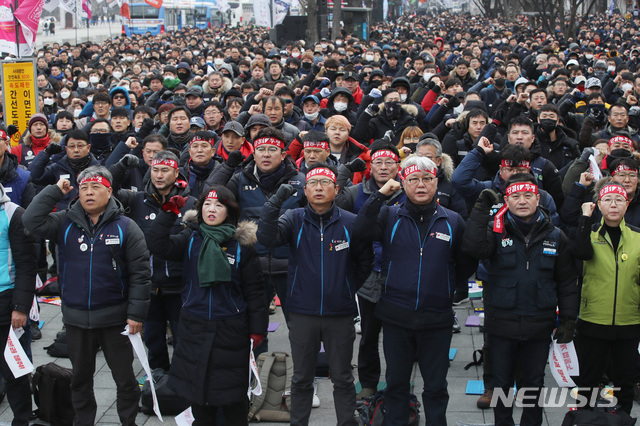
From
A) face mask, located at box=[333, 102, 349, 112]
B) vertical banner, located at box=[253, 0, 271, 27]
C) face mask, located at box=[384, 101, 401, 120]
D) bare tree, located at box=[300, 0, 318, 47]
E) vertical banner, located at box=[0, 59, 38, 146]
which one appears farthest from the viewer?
bare tree, located at box=[300, 0, 318, 47]

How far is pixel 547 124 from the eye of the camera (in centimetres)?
816

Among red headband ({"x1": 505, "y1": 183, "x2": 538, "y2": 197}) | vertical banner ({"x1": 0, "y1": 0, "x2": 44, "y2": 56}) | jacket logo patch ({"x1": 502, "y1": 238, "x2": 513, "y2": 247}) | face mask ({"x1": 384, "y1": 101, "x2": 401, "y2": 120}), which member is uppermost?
vertical banner ({"x1": 0, "y1": 0, "x2": 44, "y2": 56})

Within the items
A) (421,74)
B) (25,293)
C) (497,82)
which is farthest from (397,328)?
(421,74)

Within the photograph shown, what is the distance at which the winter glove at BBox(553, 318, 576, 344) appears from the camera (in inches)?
205

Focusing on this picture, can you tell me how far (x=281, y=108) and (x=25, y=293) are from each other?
418 cm

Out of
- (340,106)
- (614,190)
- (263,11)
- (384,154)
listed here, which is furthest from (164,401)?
(263,11)

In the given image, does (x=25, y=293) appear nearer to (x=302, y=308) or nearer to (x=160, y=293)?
(x=160, y=293)

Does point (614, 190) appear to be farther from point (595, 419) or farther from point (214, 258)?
point (214, 258)

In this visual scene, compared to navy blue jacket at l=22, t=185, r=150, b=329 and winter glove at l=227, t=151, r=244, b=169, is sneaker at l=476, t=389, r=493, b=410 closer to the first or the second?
navy blue jacket at l=22, t=185, r=150, b=329

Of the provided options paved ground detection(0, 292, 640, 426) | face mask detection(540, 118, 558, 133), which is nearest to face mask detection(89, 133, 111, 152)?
paved ground detection(0, 292, 640, 426)

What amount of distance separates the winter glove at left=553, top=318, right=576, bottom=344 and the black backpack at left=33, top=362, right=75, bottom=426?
12.3 ft

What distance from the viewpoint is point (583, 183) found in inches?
234

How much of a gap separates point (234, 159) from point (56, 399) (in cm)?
249

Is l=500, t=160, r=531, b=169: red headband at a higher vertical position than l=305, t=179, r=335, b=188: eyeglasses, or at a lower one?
higher
